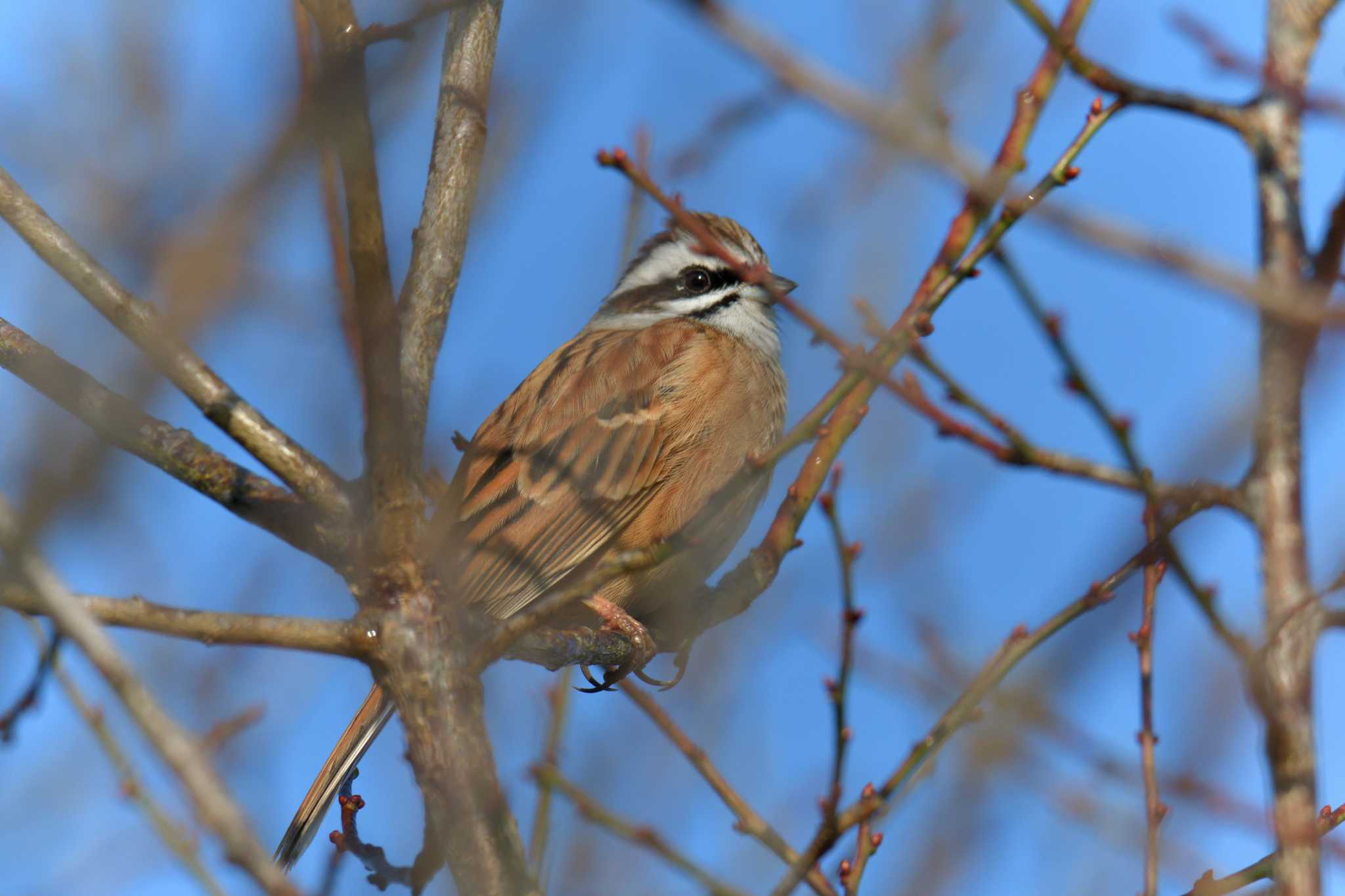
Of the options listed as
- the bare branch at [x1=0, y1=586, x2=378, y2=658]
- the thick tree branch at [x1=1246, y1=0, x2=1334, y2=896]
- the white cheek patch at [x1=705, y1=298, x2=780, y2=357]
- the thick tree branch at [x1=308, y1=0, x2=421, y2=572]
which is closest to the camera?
the thick tree branch at [x1=1246, y1=0, x2=1334, y2=896]

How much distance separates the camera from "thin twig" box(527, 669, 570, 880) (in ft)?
12.0

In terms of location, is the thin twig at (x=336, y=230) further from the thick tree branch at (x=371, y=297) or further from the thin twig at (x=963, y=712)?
the thin twig at (x=963, y=712)

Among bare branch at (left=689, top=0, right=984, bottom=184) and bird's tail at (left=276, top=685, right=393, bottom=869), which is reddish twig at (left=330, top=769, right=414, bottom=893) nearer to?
bird's tail at (left=276, top=685, right=393, bottom=869)

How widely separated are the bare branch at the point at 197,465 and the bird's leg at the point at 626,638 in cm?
163

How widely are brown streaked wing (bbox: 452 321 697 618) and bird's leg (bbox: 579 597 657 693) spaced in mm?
266

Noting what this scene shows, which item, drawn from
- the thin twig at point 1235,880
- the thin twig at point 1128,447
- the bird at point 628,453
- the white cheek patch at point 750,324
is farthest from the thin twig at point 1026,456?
the white cheek patch at point 750,324

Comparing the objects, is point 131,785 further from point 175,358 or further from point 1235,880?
point 1235,880

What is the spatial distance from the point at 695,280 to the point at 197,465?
3597mm

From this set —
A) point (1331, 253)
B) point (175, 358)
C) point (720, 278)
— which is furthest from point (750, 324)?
point (1331, 253)

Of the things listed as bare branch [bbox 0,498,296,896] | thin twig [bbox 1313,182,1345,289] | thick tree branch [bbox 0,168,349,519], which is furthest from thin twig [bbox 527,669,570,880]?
thin twig [bbox 1313,182,1345,289]

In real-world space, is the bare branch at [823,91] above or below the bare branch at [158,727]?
above

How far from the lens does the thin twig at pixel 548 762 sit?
12.0ft

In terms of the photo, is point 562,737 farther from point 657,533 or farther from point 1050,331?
point 1050,331

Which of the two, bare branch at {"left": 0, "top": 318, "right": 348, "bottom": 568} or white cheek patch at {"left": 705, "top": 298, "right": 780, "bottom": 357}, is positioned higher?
white cheek patch at {"left": 705, "top": 298, "right": 780, "bottom": 357}
